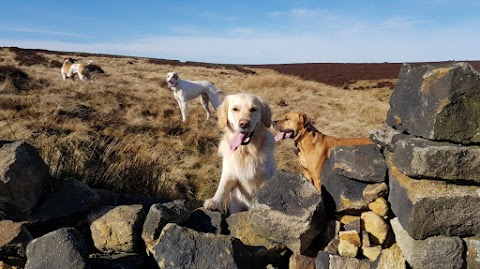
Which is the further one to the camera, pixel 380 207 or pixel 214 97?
pixel 214 97

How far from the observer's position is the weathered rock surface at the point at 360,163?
2930 millimetres


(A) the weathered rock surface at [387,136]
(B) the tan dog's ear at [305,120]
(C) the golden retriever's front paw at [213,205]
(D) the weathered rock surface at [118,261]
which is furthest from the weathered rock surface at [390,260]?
(B) the tan dog's ear at [305,120]

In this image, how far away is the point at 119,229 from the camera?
9.44 ft

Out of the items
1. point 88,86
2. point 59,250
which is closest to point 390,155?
point 59,250

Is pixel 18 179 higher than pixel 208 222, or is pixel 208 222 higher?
pixel 18 179

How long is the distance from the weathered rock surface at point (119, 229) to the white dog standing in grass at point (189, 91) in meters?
9.79

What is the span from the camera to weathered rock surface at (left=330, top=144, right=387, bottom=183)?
293 cm

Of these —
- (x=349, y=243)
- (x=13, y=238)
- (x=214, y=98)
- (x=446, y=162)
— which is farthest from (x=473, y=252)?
(x=214, y=98)

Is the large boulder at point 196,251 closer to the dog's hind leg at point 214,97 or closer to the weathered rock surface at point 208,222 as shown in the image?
the weathered rock surface at point 208,222

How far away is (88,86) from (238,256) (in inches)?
587

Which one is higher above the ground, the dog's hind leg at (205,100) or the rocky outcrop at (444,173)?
the rocky outcrop at (444,173)

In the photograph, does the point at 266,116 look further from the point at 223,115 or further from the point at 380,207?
the point at 380,207

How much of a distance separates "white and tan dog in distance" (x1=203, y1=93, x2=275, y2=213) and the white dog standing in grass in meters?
8.87

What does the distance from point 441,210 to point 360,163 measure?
0.67 m
